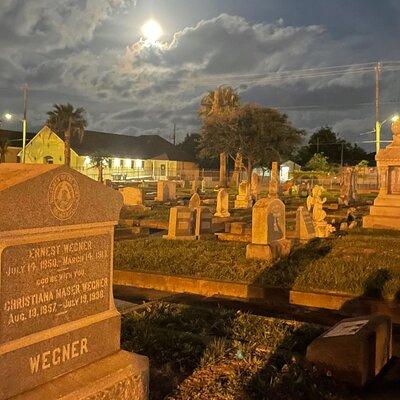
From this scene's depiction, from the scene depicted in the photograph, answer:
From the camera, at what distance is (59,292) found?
4082mm

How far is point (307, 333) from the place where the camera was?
6.55 metres

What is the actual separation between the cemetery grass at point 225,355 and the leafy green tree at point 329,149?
9912 cm

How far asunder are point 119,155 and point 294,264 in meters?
66.4

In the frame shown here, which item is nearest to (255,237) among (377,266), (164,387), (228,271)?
(228,271)

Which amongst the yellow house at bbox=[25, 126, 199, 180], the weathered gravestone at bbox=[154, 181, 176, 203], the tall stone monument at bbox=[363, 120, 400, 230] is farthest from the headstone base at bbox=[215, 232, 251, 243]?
the yellow house at bbox=[25, 126, 199, 180]

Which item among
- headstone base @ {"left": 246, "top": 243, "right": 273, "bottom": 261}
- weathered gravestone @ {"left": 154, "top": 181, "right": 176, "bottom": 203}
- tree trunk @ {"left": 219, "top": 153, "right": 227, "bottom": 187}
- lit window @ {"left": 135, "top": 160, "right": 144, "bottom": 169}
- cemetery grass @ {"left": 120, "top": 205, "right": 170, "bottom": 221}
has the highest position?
lit window @ {"left": 135, "top": 160, "right": 144, "bottom": 169}

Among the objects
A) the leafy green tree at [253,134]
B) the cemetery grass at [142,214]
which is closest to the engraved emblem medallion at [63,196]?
the cemetery grass at [142,214]

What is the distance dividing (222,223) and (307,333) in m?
14.4

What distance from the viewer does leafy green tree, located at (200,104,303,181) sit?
65375 millimetres

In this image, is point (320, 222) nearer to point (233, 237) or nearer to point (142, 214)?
point (233, 237)

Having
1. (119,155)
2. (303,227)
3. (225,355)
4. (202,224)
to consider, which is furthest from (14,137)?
(225,355)

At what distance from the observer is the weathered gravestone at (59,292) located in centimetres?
371

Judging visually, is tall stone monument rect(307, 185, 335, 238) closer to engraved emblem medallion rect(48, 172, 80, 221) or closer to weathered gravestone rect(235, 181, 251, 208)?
weathered gravestone rect(235, 181, 251, 208)

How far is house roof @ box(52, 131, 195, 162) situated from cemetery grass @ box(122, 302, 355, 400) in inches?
2492
